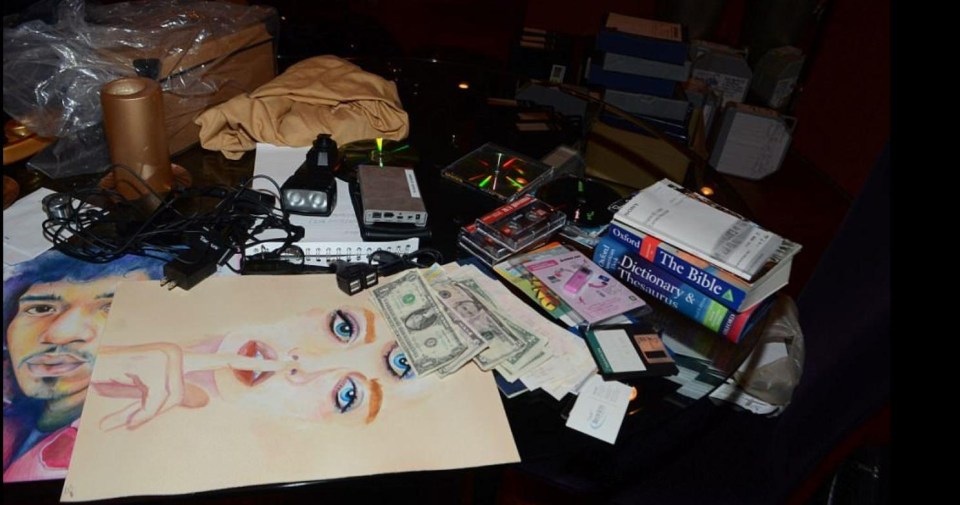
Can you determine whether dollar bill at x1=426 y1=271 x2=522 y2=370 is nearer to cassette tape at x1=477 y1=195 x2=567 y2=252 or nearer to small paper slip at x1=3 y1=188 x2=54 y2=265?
cassette tape at x1=477 y1=195 x2=567 y2=252

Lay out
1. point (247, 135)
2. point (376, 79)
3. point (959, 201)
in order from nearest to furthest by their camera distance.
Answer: point (959, 201) → point (247, 135) → point (376, 79)

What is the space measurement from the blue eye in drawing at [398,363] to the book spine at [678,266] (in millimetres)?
390

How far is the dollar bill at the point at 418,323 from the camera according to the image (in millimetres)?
807

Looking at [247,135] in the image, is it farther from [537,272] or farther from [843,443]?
[843,443]

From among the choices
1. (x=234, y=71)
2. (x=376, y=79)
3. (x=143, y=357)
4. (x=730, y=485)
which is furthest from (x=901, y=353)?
(x=234, y=71)

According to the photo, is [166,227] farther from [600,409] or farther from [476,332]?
[600,409]

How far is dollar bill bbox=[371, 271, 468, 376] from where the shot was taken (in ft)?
2.65

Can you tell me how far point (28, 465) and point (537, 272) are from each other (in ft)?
2.17

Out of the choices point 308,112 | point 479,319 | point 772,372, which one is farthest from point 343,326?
point 772,372

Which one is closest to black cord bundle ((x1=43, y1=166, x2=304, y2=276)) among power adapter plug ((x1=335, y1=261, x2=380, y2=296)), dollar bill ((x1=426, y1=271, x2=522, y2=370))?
power adapter plug ((x1=335, y1=261, x2=380, y2=296))

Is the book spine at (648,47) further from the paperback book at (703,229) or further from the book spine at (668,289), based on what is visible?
the book spine at (668,289)

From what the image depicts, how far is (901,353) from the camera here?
730 millimetres

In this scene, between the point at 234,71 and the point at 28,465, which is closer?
the point at 28,465

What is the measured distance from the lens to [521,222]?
3.41 feet
